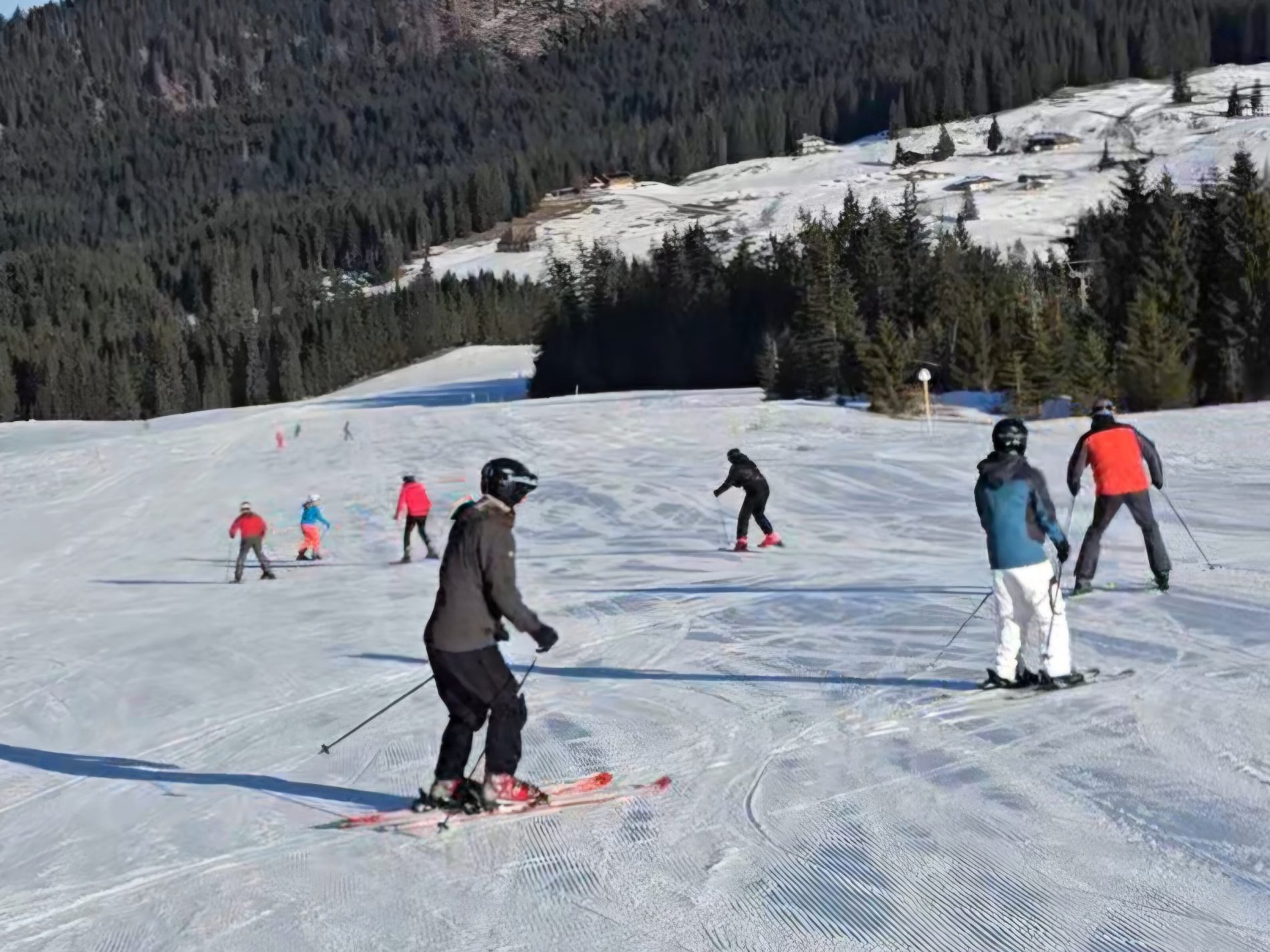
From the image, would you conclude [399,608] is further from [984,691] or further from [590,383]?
[590,383]

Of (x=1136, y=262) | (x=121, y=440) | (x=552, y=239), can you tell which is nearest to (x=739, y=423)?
(x=1136, y=262)

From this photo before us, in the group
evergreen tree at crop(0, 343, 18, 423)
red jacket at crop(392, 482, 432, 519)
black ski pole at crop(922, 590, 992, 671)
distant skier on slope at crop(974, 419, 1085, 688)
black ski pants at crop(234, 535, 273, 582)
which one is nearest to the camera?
distant skier on slope at crop(974, 419, 1085, 688)

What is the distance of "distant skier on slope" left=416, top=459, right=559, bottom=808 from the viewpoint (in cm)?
685

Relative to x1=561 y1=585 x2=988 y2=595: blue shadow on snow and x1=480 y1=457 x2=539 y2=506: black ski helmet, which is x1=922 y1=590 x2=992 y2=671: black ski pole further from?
x1=480 y1=457 x2=539 y2=506: black ski helmet

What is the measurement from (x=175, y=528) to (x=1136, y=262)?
34.2 meters

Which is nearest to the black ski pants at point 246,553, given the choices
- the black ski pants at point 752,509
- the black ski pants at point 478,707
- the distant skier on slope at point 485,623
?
the black ski pants at point 752,509

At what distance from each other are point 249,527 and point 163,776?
1362cm

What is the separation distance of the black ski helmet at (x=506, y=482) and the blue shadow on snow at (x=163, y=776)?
220 cm

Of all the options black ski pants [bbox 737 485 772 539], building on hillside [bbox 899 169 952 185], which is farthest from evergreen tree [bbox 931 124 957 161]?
black ski pants [bbox 737 485 772 539]

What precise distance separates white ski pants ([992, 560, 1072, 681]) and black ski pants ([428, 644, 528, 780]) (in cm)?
330

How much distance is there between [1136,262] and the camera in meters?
49.4

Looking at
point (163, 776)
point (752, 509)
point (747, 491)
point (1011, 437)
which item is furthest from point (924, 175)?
point (163, 776)

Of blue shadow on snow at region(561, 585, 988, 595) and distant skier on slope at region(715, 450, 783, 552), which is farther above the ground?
distant skier on slope at region(715, 450, 783, 552)

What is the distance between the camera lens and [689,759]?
8391 millimetres
